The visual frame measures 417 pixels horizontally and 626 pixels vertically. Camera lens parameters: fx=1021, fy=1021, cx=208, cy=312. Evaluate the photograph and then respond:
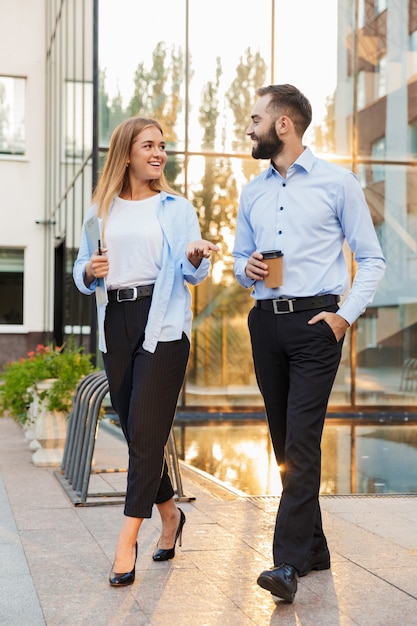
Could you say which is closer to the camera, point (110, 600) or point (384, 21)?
point (110, 600)

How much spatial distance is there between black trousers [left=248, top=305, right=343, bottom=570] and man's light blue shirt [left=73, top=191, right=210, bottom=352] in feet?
1.15

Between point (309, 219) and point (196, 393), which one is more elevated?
point (309, 219)

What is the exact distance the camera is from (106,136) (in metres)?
13.2

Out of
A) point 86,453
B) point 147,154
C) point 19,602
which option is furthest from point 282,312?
point 86,453

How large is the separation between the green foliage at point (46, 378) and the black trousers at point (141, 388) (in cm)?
401

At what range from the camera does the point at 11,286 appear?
22250 millimetres

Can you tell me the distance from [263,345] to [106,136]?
953 cm

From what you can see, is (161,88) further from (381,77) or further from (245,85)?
(381,77)

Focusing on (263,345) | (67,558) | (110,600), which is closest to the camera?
(110,600)

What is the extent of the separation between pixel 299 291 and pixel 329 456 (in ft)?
17.8

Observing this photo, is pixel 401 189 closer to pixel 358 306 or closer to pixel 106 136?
pixel 106 136

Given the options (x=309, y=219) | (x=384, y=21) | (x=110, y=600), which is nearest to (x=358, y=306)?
(x=309, y=219)

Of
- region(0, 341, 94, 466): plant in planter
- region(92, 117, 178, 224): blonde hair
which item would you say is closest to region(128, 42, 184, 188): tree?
region(0, 341, 94, 466): plant in planter

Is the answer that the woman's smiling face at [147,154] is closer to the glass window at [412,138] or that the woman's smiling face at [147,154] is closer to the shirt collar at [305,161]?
the shirt collar at [305,161]
